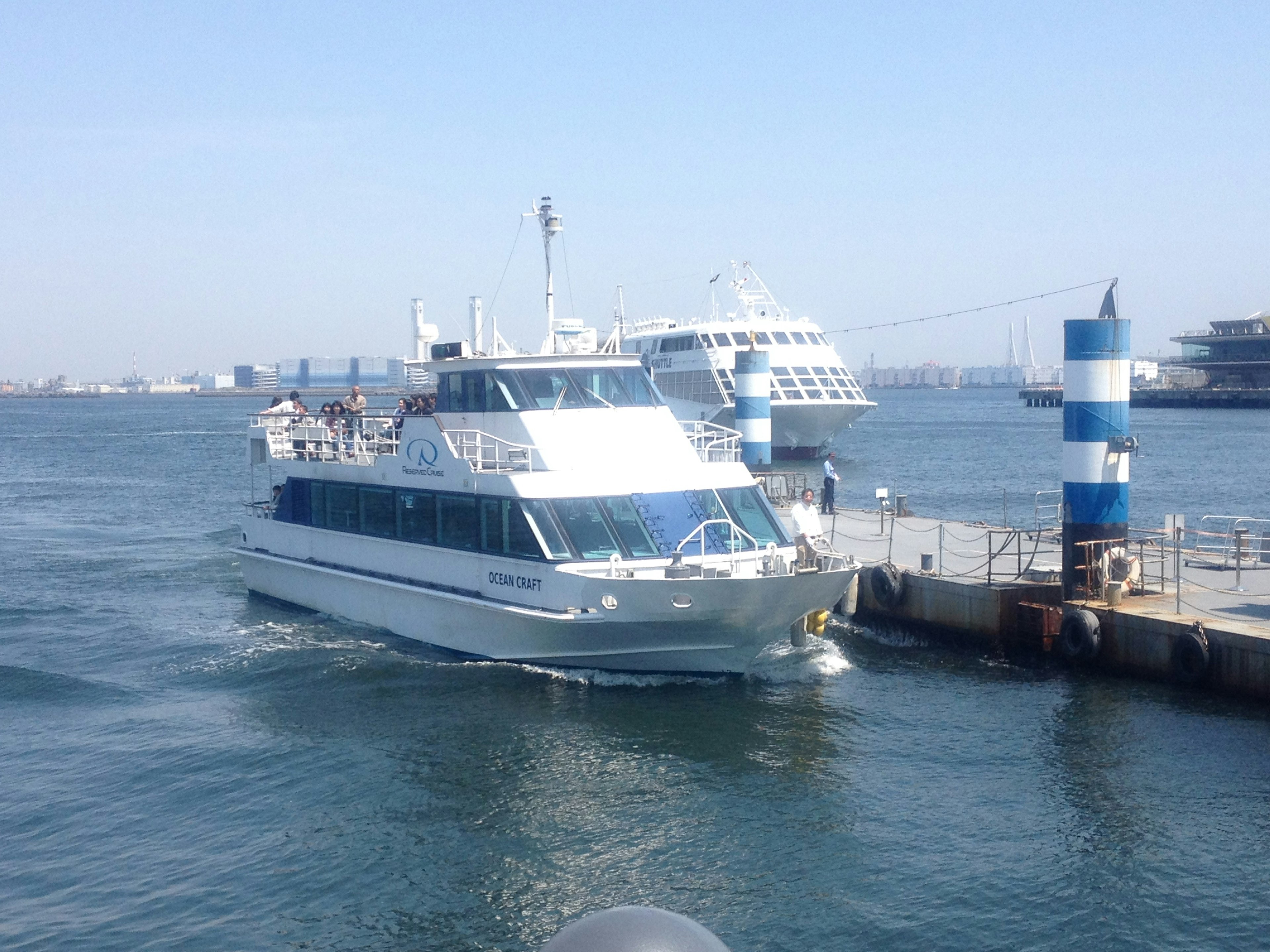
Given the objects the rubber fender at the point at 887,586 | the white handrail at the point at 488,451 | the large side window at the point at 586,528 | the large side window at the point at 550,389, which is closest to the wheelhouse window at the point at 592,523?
the large side window at the point at 586,528

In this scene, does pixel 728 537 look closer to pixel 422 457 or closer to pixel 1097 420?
pixel 422 457

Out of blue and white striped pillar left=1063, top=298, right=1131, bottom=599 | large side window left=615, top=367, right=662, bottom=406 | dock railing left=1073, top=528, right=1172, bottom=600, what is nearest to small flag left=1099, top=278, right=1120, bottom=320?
blue and white striped pillar left=1063, top=298, right=1131, bottom=599

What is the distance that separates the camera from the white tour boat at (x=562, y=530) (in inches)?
601

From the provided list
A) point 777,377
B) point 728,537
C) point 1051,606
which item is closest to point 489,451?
point 728,537

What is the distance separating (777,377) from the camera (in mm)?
56062

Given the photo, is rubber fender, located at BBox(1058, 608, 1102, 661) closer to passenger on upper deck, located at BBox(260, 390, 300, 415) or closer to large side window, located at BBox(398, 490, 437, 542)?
large side window, located at BBox(398, 490, 437, 542)

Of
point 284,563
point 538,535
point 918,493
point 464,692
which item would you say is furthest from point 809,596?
point 918,493

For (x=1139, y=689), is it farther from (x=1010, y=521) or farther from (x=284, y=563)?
(x=1010, y=521)

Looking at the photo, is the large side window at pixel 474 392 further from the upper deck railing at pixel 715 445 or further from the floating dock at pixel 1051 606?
the floating dock at pixel 1051 606

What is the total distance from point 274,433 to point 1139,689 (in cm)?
1577

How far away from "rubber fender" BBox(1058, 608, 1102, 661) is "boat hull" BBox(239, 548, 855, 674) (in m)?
3.48

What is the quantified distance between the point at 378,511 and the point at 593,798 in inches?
327

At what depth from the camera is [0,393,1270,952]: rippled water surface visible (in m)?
9.91

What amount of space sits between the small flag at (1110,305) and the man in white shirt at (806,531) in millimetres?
5073
